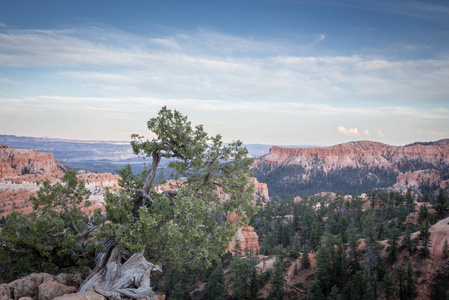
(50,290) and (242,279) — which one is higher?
(50,290)

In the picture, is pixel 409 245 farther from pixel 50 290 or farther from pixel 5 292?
pixel 5 292

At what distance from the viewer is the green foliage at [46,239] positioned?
1227 centimetres

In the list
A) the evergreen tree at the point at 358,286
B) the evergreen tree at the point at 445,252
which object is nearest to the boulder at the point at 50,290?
the evergreen tree at the point at 358,286

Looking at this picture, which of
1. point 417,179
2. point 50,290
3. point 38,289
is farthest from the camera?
point 417,179

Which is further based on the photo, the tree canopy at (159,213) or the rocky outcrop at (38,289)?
the tree canopy at (159,213)

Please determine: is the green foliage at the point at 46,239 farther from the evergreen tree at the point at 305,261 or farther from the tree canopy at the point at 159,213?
the evergreen tree at the point at 305,261

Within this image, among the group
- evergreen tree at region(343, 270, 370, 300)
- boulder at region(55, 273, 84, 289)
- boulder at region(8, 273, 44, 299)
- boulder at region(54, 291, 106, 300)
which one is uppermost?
boulder at region(54, 291, 106, 300)

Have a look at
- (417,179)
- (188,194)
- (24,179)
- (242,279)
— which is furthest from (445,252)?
(24,179)

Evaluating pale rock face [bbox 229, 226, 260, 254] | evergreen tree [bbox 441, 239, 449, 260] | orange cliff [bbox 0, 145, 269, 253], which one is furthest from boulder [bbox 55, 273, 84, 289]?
orange cliff [bbox 0, 145, 269, 253]

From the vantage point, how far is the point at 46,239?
12555 mm

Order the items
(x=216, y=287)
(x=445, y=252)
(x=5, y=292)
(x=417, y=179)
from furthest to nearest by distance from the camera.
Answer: (x=417, y=179) < (x=445, y=252) < (x=216, y=287) < (x=5, y=292)

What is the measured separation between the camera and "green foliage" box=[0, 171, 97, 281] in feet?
40.3

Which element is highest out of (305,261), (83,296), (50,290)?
(83,296)

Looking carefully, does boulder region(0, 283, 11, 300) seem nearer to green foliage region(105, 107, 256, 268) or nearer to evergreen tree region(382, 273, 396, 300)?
green foliage region(105, 107, 256, 268)
